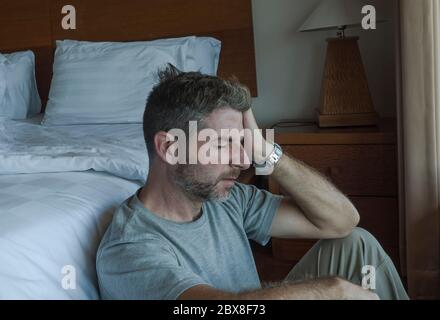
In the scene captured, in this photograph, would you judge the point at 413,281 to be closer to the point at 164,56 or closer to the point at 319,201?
the point at 319,201

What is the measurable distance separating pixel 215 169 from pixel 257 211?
0.24m

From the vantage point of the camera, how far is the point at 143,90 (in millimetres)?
2053

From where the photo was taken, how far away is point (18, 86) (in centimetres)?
240

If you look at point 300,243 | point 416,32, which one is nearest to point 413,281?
point 300,243

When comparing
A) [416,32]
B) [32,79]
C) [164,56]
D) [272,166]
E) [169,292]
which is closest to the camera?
[169,292]

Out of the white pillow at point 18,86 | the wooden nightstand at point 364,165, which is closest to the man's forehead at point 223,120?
the wooden nightstand at point 364,165

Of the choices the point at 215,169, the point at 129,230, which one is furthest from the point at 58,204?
the point at 215,169

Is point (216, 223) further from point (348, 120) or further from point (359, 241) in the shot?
point (348, 120)

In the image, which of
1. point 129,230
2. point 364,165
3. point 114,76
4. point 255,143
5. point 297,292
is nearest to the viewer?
point 297,292

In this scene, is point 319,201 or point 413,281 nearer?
point 319,201

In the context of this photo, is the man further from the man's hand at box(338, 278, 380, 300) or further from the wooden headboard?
the wooden headboard

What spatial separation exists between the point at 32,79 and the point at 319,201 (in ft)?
6.01

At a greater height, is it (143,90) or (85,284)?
(143,90)

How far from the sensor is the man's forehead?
3.28 feet
